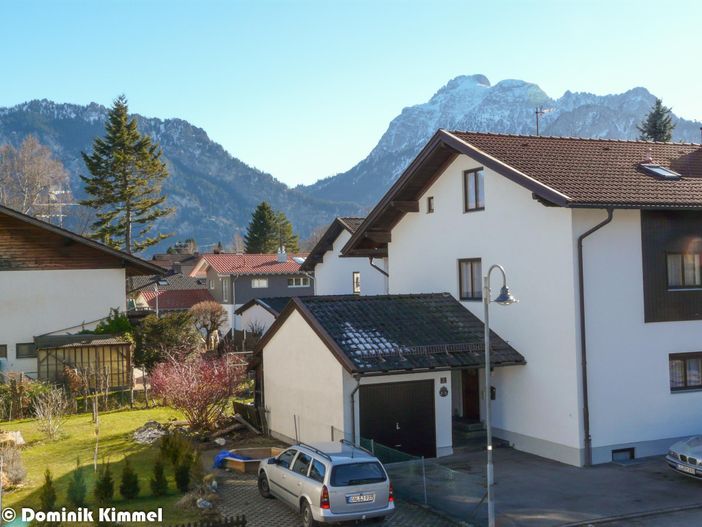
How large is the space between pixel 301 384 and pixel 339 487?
309 inches

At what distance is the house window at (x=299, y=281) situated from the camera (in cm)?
6053

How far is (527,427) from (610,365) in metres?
2.81

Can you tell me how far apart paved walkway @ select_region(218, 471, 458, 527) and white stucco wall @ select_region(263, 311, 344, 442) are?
3111 millimetres

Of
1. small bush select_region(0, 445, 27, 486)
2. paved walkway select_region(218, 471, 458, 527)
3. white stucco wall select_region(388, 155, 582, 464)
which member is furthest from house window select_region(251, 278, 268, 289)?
small bush select_region(0, 445, 27, 486)

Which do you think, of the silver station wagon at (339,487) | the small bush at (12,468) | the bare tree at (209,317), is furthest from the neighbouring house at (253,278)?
the silver station wagon at (339,487)

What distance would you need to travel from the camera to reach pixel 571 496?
50.1 feet

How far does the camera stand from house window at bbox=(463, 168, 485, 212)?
69.7 ft

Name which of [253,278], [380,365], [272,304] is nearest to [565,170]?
[380,365]

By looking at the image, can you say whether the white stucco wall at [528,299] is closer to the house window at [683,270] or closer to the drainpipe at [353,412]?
the house window at [683,270]

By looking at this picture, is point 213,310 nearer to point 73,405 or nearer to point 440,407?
point 73,405

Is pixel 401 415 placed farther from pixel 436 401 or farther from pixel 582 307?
pixel 582 307

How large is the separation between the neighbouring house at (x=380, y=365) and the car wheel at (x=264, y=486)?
2.72m

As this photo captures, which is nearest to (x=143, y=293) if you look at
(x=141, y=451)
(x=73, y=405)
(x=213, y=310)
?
(x=213, y=310)

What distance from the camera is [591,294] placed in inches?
712
